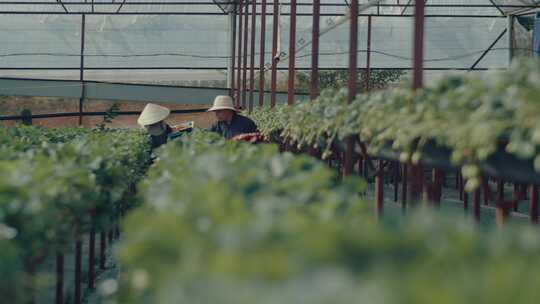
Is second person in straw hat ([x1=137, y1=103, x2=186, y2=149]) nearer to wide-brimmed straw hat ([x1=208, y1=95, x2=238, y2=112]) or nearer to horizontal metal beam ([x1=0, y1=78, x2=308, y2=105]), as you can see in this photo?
wide-brimmed straw hat ([x1=208, y1=95, x2=238, y2=112])

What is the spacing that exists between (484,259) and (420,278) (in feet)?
0.80

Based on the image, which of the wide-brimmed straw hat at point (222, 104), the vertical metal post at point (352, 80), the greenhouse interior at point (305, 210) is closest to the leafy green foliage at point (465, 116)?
the greenhouse interior at point (305, 210)

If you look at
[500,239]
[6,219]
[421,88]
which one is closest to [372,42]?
[421,88]

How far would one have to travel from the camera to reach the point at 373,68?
59.5 feet

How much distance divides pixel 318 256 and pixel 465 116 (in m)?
2.05

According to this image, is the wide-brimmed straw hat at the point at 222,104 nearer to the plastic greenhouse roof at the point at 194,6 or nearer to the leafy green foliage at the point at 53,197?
the leafy green foliage at the point at 53,197

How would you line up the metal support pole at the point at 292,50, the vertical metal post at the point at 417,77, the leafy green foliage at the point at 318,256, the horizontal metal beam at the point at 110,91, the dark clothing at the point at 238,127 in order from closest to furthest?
the leafy green foliage at the point at 318,256 → the vertical metal post at the point at 417,77 → the metal support pole at the point at 292,50 → the dark clothing at the point at 238,127 → the horizontal metal beam at the point at 110,91

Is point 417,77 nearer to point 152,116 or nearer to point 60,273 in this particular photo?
point 60,273

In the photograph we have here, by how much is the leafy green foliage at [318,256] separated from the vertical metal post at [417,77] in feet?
7.12

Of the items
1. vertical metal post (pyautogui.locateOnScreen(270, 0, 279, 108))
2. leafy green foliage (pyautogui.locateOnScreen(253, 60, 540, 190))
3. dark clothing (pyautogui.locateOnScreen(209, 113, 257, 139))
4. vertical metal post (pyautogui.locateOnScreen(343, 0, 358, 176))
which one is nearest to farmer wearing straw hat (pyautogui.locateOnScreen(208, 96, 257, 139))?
dark clothing (pyautogui.locateOnScreen(209, 113, 257, 139))

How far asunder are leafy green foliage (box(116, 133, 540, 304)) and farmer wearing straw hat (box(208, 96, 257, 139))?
7186 millimetres

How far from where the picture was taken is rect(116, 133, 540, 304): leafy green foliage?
52.3 inches

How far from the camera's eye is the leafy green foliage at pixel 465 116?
3.05 meters

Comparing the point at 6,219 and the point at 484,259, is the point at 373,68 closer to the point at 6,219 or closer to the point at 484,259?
the point at 6,219
